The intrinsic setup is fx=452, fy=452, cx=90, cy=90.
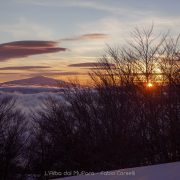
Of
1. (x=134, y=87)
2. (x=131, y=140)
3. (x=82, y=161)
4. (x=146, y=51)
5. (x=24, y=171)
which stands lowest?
(x=24, y=171)

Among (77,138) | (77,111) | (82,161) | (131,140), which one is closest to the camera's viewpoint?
(131,140)

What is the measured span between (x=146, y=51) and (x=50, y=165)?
1051 cm

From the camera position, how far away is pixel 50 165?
94.7 ft

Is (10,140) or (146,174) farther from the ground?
(146,174)

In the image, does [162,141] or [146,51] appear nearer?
[162,141]

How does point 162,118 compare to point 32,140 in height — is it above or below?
above

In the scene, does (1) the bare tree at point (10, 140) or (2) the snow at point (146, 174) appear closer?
(2) the snow at point (146, 174)

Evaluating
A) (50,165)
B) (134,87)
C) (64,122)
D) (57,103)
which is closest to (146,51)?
(134,87)

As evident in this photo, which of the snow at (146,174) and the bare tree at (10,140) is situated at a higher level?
the snow at (146,174)

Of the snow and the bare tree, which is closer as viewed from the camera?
the snow

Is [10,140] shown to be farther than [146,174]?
Yes

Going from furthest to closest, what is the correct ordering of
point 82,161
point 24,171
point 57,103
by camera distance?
point 24,171, point 57,103, point 82,161

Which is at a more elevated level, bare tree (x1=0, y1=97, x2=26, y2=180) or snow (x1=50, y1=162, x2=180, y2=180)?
snow (x1=50, y1=162, x2=180, y2=180)

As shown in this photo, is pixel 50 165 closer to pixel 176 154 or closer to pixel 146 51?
pixel 146 51
